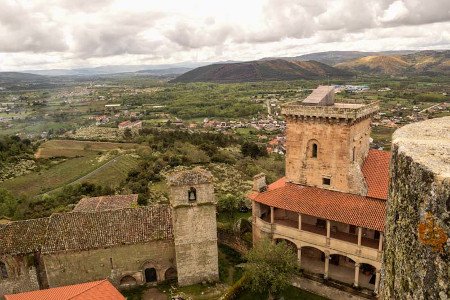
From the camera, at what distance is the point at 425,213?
2.58 meters

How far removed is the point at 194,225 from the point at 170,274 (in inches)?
200

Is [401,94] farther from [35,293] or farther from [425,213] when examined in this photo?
[425,213]

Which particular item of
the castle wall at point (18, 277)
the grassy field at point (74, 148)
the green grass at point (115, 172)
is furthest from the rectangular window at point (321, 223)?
the grassy field at point (74, 148)

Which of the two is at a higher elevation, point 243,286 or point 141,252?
point 141,252

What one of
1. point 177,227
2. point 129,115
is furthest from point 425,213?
point 129,115

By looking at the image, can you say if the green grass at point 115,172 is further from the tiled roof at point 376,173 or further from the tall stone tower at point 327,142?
the tiled roof at point 376,173

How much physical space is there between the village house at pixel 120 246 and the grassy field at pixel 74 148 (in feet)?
151

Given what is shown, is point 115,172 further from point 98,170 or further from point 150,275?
point 150,275

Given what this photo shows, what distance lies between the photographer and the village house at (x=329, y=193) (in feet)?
82.1

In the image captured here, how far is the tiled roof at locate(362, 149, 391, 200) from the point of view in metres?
26.0

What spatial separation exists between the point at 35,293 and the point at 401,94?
159m

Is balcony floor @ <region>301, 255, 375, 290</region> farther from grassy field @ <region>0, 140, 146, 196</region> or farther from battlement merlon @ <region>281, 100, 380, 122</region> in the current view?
grassy field @ <region>0, 140, 146, 196</region>

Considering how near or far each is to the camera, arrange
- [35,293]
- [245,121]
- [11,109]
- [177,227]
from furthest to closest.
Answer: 1. [11,109]
2. [245,121]
3. [177,227]
4. [35,293]

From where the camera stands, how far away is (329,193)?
2753 centimetres
